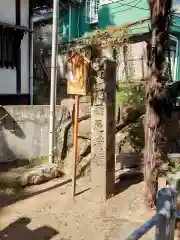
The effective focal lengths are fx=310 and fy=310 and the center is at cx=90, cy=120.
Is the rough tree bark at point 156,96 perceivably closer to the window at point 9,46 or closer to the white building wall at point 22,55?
the window at point 9,46

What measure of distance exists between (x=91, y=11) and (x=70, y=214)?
42.8 feet

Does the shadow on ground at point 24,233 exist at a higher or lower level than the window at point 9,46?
lower

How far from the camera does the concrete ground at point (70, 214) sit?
5.30 meters

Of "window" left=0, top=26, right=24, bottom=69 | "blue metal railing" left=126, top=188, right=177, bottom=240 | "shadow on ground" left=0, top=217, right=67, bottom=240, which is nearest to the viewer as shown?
"blue metal railing" left=126, top=188, right=177, bottom=240

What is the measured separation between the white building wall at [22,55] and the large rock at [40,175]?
13.3ft

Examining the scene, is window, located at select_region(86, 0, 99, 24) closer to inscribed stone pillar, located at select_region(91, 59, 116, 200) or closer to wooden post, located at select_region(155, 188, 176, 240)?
inscribed stone pillar, located at select_region(91, 59, 116, 200)

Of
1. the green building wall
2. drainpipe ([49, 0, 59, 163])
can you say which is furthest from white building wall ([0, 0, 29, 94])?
the green building wall

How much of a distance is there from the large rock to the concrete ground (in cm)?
31

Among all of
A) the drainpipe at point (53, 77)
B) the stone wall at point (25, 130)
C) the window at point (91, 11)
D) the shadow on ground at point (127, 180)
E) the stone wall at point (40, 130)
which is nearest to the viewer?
the shadow on ground at point (127, 180)

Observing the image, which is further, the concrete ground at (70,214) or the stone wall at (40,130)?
the stone wall at (40,130)

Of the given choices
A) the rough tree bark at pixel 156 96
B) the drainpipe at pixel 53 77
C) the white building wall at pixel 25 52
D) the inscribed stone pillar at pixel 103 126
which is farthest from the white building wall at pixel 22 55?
the rough tree bark at pixel 156 96

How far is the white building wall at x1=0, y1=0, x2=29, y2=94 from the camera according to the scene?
34.9 feet

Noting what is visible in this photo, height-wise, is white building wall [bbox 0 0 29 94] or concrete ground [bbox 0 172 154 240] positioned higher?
white building wall [bbox 0 0 29 94]

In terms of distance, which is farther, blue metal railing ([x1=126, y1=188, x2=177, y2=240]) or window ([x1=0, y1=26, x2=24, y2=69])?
window ([x1=0, y1=26, x2=24, y2=69])
